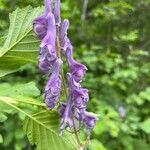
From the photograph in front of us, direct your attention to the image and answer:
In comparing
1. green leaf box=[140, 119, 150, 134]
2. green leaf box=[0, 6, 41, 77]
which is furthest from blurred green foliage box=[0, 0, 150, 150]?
green leaf box=[0, 6, 41, 77]

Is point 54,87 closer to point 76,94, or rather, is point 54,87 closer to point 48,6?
point 76,94

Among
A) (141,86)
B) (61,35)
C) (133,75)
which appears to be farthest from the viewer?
(141,86)

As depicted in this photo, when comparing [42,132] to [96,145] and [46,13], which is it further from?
[96,145]

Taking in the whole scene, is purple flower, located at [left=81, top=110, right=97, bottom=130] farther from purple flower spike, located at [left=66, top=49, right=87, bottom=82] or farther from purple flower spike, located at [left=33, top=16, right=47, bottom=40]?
purple flower spike, located at [left=33, top=16, right=47, bottom=40]

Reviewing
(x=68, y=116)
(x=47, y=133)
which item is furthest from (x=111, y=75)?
(x=68, y=116)

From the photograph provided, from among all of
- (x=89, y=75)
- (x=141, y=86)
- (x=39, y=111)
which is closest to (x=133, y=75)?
(x=89, y=75)

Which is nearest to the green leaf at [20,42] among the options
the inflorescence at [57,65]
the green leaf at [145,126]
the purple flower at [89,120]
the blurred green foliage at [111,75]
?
the inflorescence at [57,65]
